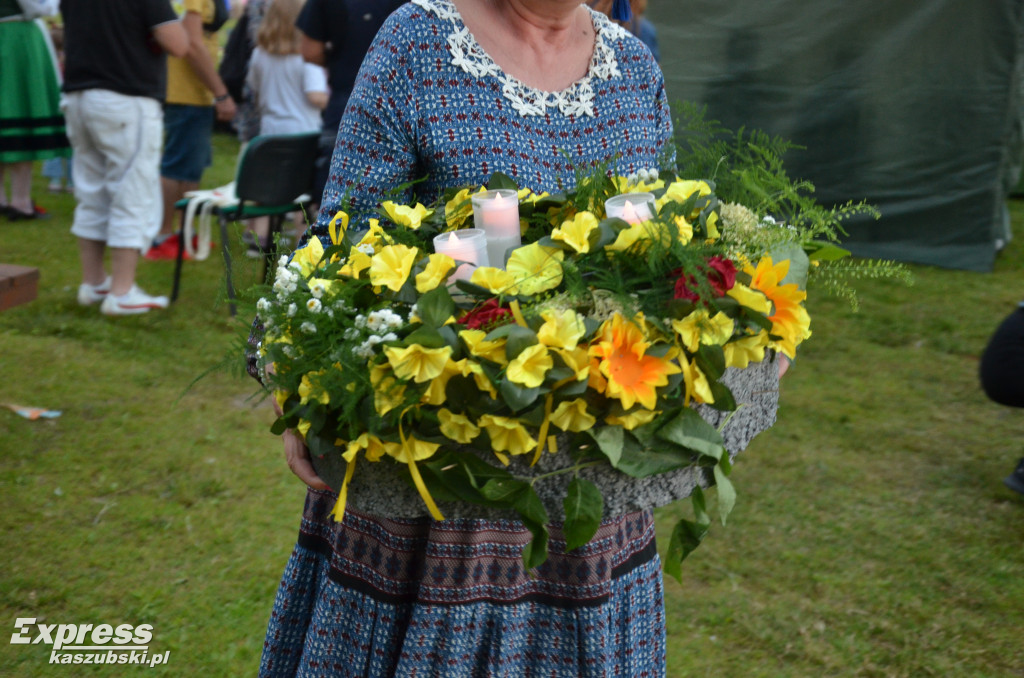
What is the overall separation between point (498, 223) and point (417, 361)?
13.1 inches

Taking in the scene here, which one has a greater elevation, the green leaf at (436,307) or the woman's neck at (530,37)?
the woman's neck at (530,37)

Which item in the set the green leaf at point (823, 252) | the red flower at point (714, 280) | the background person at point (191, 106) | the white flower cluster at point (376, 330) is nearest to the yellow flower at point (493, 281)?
the white flower cluster at point (376, 330)

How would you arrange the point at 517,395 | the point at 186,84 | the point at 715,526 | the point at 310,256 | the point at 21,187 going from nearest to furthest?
the point at 517,395, the point at 310,256, the point at 715,526, the point at 186,84, the point at 21,187

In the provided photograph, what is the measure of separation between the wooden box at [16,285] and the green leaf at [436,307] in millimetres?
2597

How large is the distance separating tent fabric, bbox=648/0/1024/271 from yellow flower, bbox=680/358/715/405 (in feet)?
17.4

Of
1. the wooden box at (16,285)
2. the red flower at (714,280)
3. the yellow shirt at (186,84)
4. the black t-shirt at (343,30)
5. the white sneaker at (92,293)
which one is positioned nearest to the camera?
the red flower at (714,280)

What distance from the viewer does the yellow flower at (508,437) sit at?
1153mm

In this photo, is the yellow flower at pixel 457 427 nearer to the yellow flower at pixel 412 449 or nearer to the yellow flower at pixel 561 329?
the yellow flower at pixel 412 449

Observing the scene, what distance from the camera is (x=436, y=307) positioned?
122cm

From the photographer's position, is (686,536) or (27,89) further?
(27,89)

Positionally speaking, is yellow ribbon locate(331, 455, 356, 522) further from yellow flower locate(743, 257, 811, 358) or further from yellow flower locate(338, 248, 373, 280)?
yellow flower locate(743, 257, 811, 358)

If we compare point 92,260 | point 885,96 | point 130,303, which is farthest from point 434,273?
point 885,96

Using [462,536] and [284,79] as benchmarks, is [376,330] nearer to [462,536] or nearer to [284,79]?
[462,536]

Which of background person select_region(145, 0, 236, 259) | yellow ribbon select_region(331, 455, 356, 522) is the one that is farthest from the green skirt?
yellow ribbon select_region(331, 455, 356, 522)
